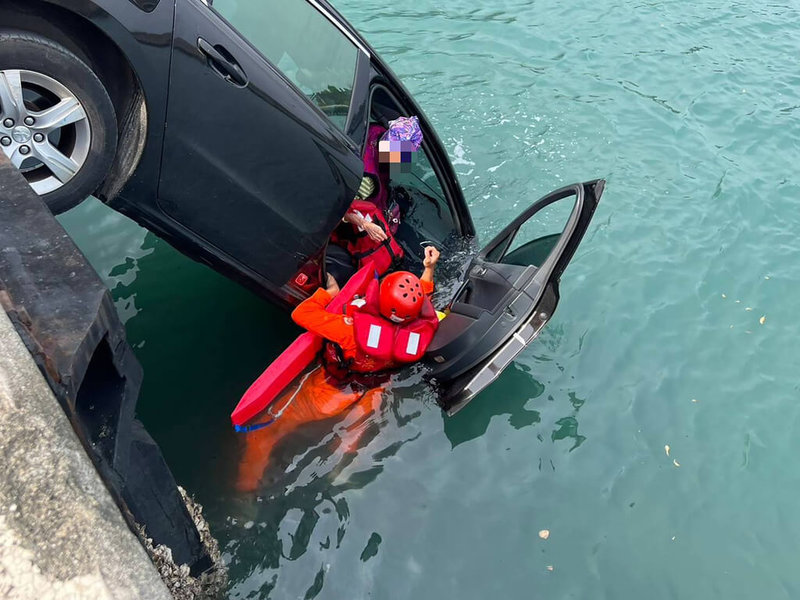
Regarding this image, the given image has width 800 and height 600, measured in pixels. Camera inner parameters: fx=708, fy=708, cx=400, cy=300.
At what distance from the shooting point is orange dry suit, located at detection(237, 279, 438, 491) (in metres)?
4.41

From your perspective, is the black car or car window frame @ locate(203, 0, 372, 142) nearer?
the black car

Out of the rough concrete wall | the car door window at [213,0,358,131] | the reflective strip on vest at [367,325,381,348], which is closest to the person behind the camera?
the rough concrete wall

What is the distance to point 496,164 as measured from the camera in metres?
7.10

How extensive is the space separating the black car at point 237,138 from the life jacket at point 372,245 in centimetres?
37

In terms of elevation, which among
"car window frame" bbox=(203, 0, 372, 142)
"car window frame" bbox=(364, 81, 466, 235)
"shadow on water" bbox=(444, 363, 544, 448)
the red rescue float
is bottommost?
"shadow on water" bbox=(444, 363, 544, 448)

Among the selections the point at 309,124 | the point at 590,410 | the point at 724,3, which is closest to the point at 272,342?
the point at 309,124

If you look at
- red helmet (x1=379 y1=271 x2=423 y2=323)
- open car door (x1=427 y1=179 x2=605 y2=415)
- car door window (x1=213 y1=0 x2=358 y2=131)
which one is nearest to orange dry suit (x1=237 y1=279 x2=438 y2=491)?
red helmet (x1=379 y1=271 x2=423 y2=323)

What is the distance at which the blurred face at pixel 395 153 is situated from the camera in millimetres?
4715

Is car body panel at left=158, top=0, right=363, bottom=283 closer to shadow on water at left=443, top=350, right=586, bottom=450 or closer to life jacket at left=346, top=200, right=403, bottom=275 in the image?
life jacket at left=346, top=200, right=403, bottom=275

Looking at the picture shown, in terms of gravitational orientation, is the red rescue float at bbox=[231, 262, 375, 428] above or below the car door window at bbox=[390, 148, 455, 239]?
below

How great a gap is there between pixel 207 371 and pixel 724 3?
9.66 meters

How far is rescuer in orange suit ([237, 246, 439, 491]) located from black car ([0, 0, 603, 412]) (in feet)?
0.57

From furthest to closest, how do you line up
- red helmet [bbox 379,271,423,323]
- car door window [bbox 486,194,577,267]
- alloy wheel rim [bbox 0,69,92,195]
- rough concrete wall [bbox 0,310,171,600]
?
car door window [bbox 486,194,577,267], red helmet [bbox 379,271,423,323], alloy wheel rim [bbox 0,69,92,195], rough concrete wall [bbox 0,310,171,600]

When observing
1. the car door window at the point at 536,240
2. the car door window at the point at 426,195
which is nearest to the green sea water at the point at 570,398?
the car door window at the point at 536,240
